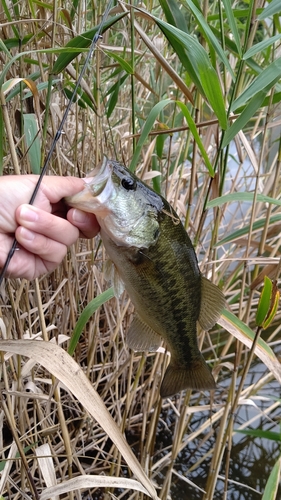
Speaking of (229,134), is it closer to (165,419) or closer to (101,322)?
(101,322)

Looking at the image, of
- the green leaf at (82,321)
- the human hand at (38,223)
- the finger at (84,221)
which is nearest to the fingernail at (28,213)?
the human hand at (38,223)

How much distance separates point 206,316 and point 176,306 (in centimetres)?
11

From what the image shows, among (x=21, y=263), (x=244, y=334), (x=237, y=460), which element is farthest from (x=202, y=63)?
(x=237, y=460)

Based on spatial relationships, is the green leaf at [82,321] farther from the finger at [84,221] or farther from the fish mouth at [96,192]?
the fish mouth at [96,192]

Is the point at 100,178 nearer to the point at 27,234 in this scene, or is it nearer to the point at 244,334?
the point at 27,234

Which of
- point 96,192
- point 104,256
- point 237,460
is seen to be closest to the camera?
point 96,192

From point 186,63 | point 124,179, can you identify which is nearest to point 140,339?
point 124,179

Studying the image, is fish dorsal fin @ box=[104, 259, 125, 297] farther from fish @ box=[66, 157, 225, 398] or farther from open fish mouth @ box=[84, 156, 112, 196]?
open fish mouth @ box=[84, 156, 112, 196]

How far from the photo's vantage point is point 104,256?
1.82 metres

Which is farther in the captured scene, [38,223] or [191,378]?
[191,378]

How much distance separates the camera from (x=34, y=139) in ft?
3.59

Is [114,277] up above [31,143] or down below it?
below

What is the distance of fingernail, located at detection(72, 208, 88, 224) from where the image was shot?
1.00m

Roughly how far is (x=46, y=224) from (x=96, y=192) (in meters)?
0.13
